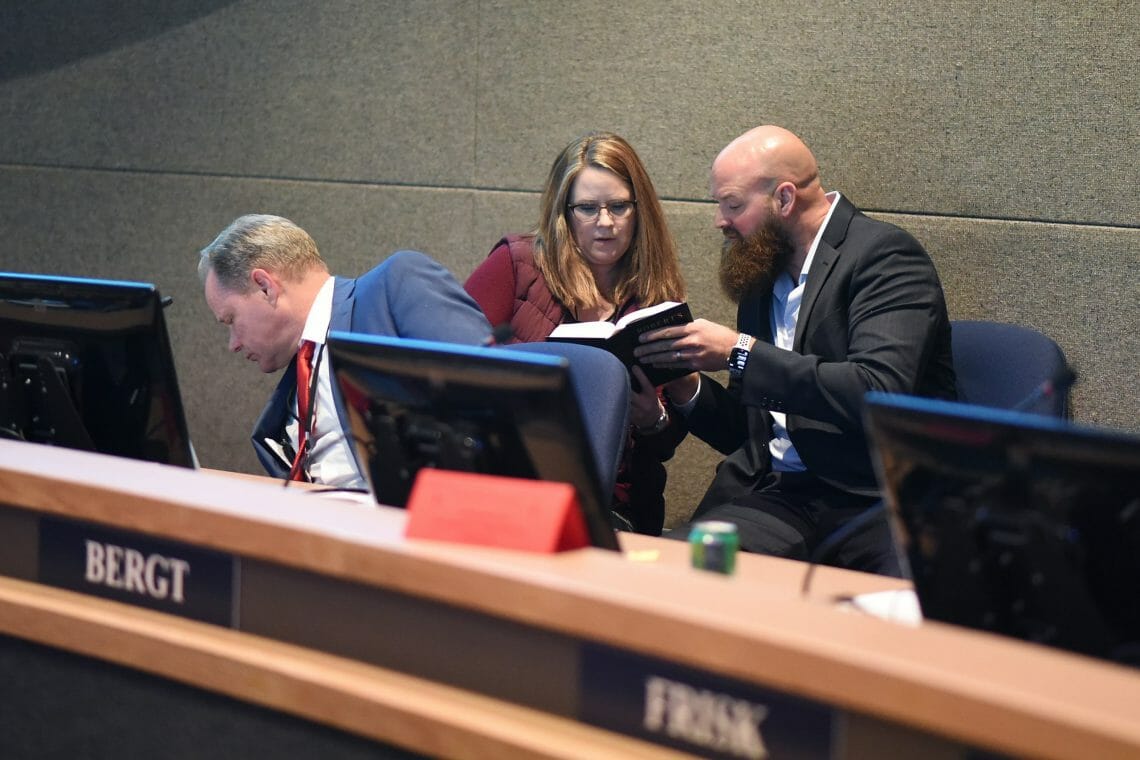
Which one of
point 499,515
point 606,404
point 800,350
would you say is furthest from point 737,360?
point 499,515

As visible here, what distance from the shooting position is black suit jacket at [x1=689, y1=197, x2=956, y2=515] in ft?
8.34

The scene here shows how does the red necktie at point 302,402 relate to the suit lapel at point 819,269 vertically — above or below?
below

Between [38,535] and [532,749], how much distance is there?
29.6 inches

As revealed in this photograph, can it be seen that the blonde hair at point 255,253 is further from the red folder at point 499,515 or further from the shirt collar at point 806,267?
the red folder at point 499,515

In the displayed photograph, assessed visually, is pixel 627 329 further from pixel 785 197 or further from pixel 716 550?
pixel 716 550

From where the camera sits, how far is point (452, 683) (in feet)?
4.04

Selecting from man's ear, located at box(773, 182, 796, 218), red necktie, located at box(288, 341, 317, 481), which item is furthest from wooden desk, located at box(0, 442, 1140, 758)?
man's ear, located at box(773, 182, 796, 218)

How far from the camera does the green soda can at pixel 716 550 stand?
1401 millimetres

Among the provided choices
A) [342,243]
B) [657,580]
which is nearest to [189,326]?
[342,243]

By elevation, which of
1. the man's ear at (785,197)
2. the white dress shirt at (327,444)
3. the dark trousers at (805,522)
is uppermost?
the man's ear at (785,197)

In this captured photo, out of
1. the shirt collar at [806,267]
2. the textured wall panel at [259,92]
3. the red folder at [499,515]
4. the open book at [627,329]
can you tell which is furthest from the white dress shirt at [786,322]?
the red folder at [499,515]

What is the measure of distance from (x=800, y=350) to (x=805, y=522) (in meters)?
0.37

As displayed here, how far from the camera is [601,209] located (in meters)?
3.07

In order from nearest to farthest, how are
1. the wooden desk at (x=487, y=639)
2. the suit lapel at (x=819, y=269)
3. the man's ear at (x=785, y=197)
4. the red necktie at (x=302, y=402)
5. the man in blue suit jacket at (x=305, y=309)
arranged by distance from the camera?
the wooden desk at (x=487, y=639) → the red necktie at (x=302, y=402) → the man in blue suit jacket at (x=305, y=309) → the suit lapel at (x=819, y=269) → the man's ear at (x=785, y=197)
